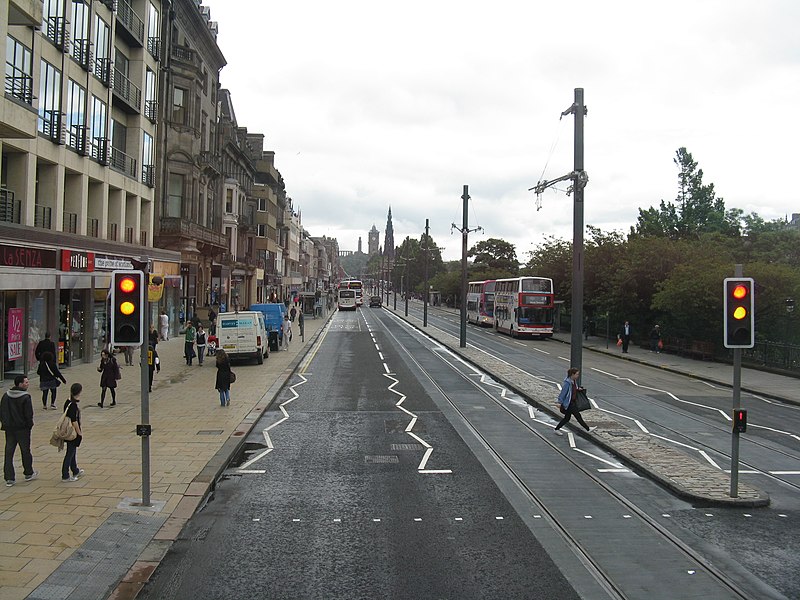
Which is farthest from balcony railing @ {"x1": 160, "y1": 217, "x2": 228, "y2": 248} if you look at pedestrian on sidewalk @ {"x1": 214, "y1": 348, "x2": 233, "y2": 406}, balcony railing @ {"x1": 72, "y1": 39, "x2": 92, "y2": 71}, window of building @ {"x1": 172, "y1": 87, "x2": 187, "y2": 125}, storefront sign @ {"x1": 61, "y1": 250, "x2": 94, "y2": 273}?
pedestrian on sidewalk @ {"x1": 214, "y1": 348, "x2": 233, "y2": 406}

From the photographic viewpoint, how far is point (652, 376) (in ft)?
102

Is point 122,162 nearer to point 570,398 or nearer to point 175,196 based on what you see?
point 175,196

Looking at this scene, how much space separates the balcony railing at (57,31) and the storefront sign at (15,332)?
32.1 ft

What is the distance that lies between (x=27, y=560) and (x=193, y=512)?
8.21ft

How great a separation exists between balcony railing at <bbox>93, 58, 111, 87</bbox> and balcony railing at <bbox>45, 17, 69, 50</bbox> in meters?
3.70

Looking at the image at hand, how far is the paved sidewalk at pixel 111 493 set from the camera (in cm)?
799

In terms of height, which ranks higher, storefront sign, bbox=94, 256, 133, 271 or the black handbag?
storefront sign, bbox=94, 256, 133, 271

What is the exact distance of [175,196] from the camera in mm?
43469

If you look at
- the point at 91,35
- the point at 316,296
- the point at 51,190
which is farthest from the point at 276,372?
the point at 316,296

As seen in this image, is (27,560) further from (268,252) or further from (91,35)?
(268,252)

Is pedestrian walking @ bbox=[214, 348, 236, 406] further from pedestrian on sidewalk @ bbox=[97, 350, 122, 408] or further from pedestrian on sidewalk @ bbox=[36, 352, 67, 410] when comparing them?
pedestrian on sidewalk @ bbox=[36, 352, 67, 410]

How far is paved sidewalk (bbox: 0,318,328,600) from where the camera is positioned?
7.99m

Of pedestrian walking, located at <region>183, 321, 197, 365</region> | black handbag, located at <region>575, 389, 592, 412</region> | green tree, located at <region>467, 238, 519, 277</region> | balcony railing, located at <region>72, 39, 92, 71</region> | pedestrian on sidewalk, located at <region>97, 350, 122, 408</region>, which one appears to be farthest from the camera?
green tree, located at <region>467, 238, 519, 277</region>

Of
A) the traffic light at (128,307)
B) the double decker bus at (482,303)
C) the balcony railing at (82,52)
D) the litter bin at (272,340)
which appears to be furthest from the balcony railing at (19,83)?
the double decker bus at (482,303)
